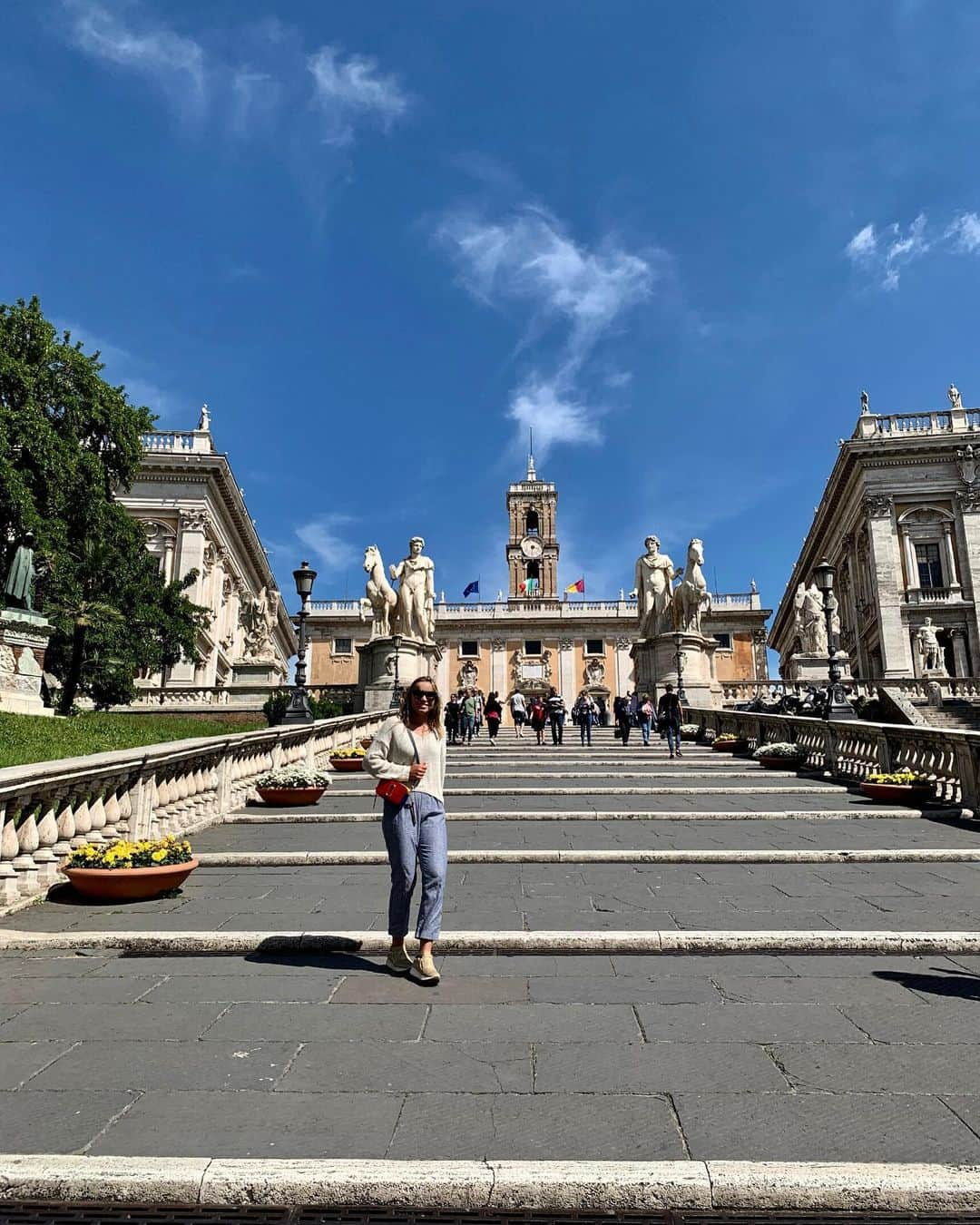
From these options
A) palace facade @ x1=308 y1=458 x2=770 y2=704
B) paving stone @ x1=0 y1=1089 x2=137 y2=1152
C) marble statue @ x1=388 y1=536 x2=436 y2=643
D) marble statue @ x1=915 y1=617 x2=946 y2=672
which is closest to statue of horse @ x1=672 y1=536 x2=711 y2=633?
marble statue @ x1=388 y1=536 x2=436 y2=643

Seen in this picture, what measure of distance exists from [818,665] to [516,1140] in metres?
28.5

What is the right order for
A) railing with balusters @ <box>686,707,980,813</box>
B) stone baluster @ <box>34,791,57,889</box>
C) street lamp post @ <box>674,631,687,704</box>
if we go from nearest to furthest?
stone baluster @ <box>34,791,57,889</box> < railing with balusters @ <box>686,707,980,813</box> < street lamp post @ <box>674,631,687,704</box>

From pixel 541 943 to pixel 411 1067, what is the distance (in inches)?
70.4

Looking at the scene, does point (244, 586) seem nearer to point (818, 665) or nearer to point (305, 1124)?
point (818, 665)

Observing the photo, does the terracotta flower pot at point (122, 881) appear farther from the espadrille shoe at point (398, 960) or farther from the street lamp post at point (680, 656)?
the street lamp post at point (680, 656)

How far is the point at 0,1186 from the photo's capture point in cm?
234

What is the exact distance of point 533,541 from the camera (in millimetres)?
77938

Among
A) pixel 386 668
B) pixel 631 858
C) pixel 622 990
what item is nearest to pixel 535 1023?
pixel 622 990

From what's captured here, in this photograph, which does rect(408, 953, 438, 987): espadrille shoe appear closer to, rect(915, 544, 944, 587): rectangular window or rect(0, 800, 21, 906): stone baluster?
rect(0, 800, 21, 906): stone baluster

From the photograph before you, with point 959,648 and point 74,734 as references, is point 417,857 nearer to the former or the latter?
point 74,734

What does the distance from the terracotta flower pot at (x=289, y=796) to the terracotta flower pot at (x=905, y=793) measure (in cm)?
795

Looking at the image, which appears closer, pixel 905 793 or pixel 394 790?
pixel 394 790

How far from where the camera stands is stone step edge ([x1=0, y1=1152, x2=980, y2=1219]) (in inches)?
89.7

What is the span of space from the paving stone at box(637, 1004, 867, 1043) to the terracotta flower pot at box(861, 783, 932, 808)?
7.68 m
